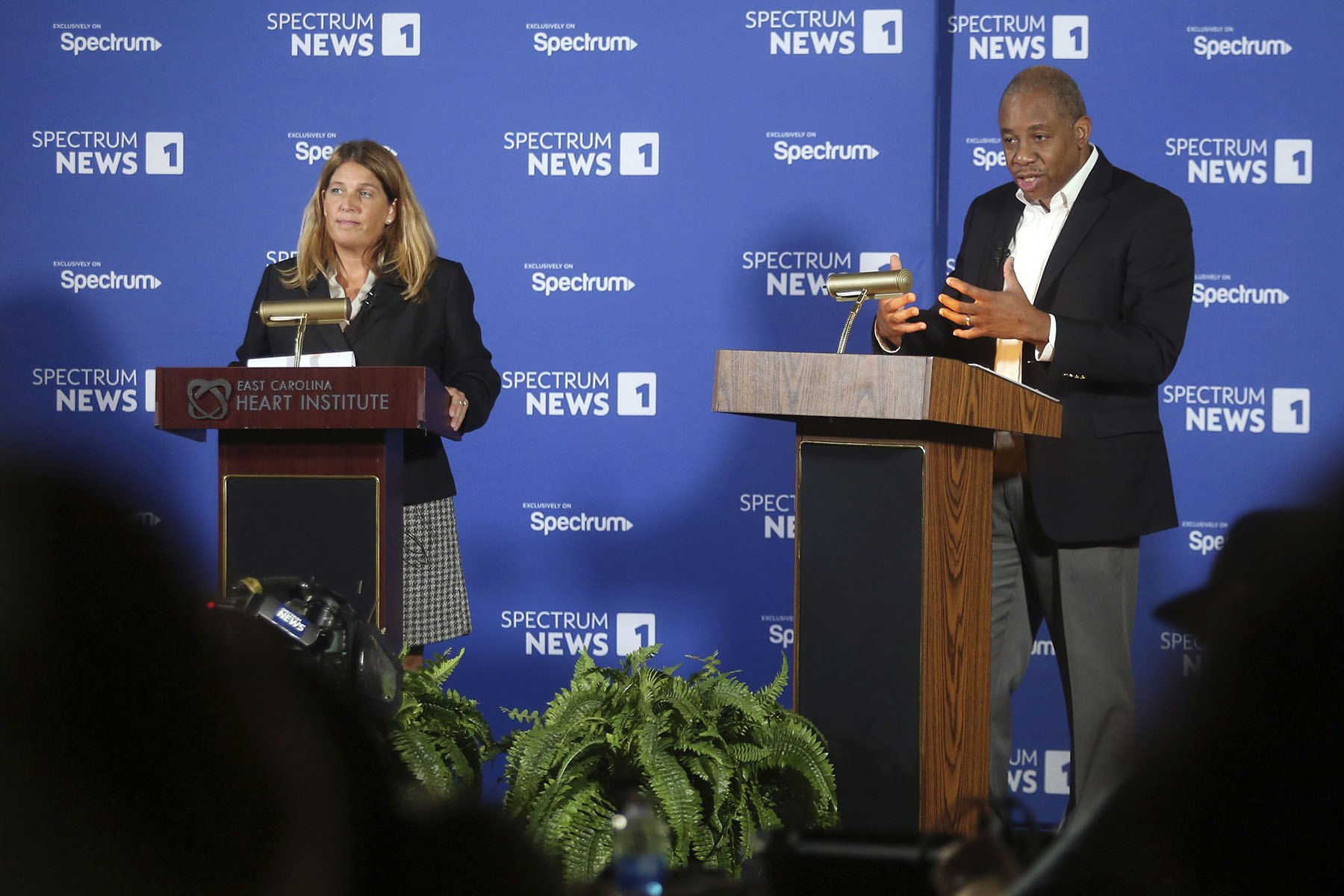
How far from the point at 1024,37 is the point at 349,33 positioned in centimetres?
271

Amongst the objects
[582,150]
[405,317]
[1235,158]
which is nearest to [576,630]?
[405,317]

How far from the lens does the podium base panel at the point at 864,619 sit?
7.63 feet

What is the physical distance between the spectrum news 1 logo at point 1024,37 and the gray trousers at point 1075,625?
85.3 inches

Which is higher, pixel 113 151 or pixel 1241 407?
pixel 113 151

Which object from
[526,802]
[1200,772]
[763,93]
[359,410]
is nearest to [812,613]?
[526,802]

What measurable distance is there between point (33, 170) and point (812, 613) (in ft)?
13.7

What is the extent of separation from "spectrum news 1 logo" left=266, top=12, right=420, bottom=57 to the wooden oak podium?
316 cm

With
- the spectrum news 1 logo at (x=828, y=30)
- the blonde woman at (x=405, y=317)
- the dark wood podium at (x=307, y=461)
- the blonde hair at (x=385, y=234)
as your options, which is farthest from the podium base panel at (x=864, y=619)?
the spectrum news 1 logo at (x=828, y=30)

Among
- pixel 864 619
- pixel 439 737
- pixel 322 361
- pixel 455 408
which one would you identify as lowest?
pixel 439 737

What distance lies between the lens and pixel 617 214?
485 centimetres

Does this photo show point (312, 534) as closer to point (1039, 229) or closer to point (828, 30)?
point (1039, 229)

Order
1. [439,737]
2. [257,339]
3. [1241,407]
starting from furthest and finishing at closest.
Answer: [1241,407] < [257,339] < [439,737]

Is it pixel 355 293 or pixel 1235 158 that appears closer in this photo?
pixel 355 293

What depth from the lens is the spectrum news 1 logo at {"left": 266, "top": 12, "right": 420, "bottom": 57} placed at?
4898 mm
